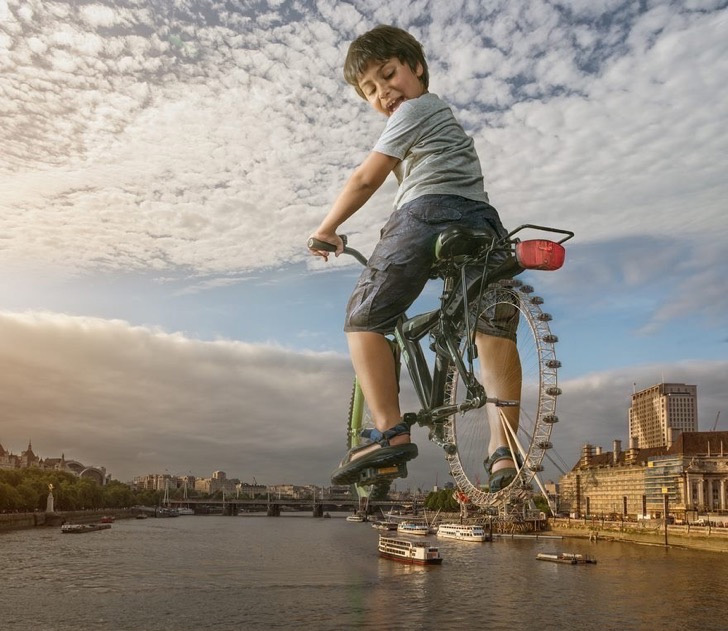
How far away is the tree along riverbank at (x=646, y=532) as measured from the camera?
73688 mm

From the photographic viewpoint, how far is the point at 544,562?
69.4 m

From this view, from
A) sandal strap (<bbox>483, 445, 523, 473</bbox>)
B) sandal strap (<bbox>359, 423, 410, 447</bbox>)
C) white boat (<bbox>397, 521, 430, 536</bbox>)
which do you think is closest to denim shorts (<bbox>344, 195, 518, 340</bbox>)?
sandal strap (<bbox>359, 423, 410, 447</bbox>)

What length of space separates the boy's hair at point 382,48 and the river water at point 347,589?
4074cm

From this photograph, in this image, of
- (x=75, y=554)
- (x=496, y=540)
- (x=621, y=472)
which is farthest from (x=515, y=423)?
(x=621, y=472)

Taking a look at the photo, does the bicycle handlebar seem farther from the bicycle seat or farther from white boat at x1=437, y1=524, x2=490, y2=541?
white boat at x1=437, y1=524, x2=490, y2=541

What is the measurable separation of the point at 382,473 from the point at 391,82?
1639 mm

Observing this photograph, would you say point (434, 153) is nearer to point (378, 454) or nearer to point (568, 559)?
point (378, 454)

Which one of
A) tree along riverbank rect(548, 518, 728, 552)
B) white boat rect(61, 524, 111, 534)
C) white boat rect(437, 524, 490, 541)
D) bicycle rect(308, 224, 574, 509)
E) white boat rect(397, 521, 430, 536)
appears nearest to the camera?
Result: bicycle rect(308, 224, 574, 509)

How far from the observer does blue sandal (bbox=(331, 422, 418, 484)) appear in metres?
3.11

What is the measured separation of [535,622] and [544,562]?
28.4m

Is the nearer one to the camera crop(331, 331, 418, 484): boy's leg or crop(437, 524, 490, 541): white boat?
crop(331, 331, 418, 484): boy's leg

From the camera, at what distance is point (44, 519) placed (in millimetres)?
109750

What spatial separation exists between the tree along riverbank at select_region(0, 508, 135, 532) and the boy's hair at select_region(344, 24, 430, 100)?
103 m

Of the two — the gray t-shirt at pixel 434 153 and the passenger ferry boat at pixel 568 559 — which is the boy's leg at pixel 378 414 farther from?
the passenger ferry boat at pixel 568 559
